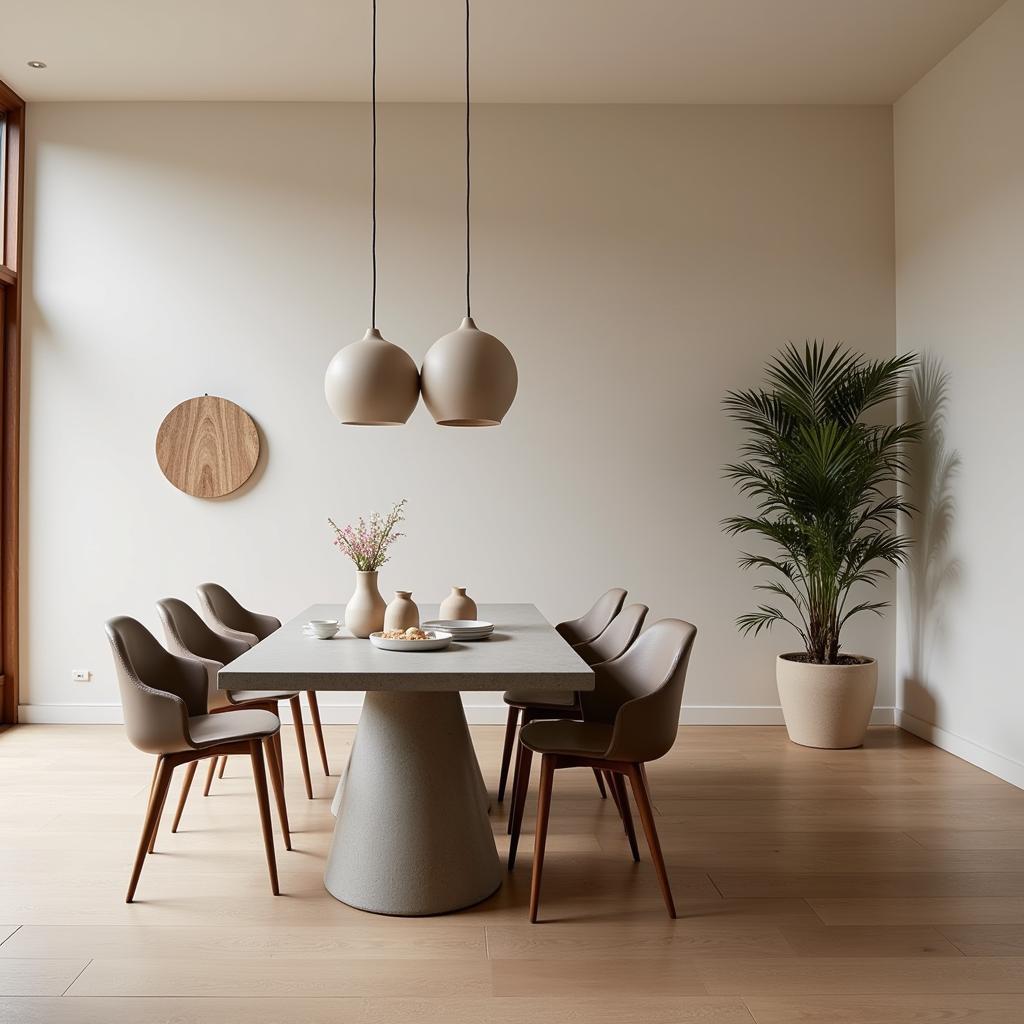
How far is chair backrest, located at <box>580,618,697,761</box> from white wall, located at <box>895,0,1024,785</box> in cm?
199

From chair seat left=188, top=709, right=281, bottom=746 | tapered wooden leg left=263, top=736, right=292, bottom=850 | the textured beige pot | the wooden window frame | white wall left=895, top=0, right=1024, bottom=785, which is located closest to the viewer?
chair seat left=188, top=709, right=281, bottom=746

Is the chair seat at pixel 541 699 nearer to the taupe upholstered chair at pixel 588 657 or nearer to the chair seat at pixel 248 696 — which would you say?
the taupe upholstered chair at pixel 588 657

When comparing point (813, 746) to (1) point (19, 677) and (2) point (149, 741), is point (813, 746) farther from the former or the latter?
(1) point (19, 677)

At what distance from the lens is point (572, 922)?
8.71ft

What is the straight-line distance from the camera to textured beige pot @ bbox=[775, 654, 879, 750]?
459cm

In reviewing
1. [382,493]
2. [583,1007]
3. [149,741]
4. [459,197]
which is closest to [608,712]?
[583,1007]

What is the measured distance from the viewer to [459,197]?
203 inches

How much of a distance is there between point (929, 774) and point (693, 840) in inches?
58.7

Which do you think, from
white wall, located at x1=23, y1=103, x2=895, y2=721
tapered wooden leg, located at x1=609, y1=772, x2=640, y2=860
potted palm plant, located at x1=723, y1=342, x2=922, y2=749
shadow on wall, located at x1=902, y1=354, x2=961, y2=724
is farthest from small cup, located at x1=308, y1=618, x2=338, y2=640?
shadow on wall, located at x1=902, y1=354, x2=961, y2=724

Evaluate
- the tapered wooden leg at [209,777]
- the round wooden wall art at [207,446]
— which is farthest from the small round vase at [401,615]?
the round wooden wall art at [207,446]

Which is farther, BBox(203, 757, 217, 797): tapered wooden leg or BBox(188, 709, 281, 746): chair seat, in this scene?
BBox(203, 757, 217, 797): tapered wooden leg

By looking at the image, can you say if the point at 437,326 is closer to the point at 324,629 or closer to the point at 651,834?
the point at 324,629

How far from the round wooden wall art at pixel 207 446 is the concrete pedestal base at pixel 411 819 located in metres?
2.60

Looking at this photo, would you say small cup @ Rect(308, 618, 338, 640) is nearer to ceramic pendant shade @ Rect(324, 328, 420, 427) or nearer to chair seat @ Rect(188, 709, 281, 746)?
chair seat @ Rect(188, 709, 281, 746)
